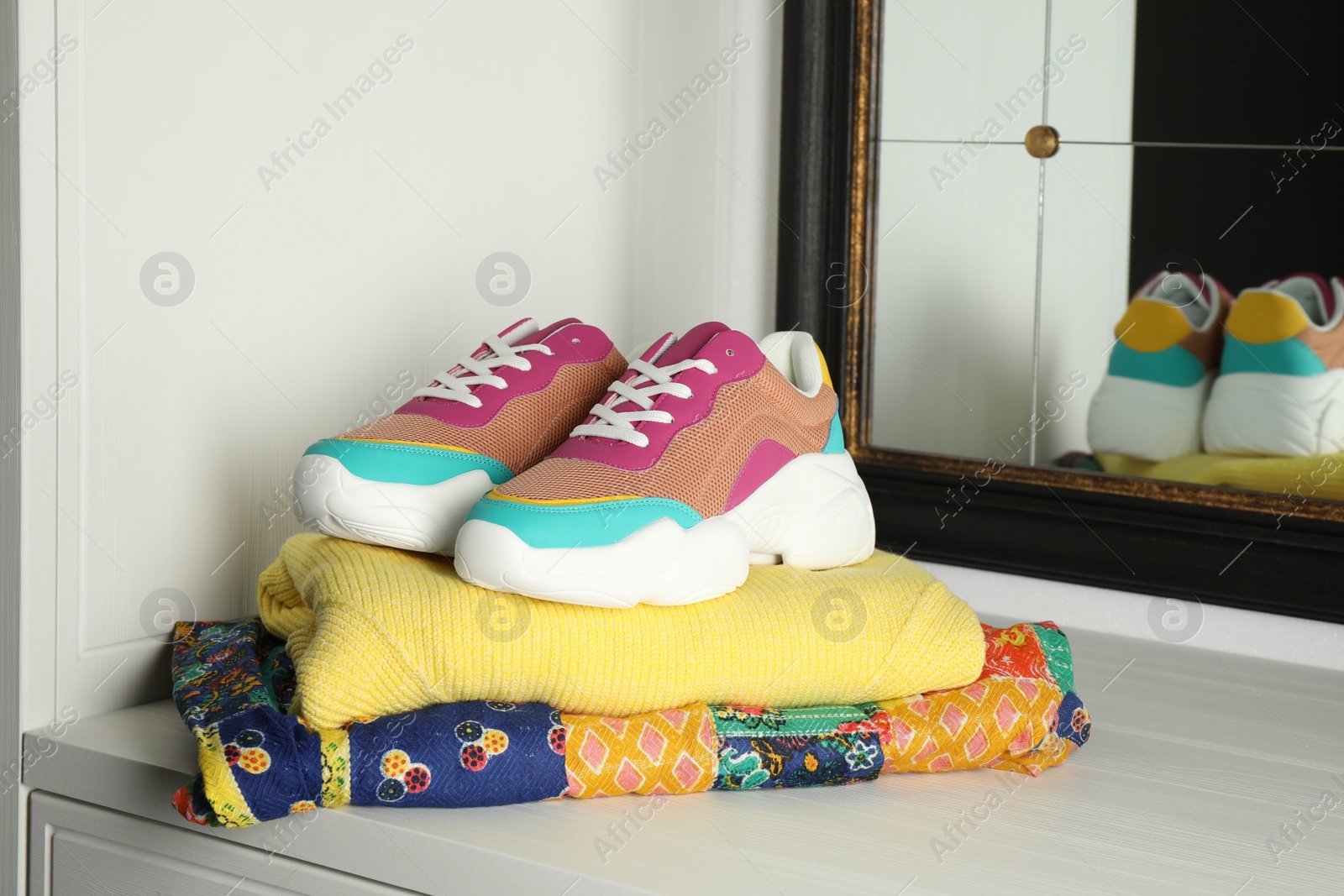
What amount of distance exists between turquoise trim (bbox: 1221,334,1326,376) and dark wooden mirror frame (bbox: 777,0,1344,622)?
0.32 ft

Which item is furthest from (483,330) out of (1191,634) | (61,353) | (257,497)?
(1191,634)

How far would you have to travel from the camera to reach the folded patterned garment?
521 millimetres

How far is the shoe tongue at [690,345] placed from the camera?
694 mm

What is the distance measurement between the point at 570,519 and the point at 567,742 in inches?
4.3

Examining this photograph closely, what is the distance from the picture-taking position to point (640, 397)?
66cm

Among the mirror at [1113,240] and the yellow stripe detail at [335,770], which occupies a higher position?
the mirror at [1113,240]

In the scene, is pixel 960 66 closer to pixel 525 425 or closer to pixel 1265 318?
pixel 1265 318

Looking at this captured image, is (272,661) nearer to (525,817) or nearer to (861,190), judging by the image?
(525,817)
